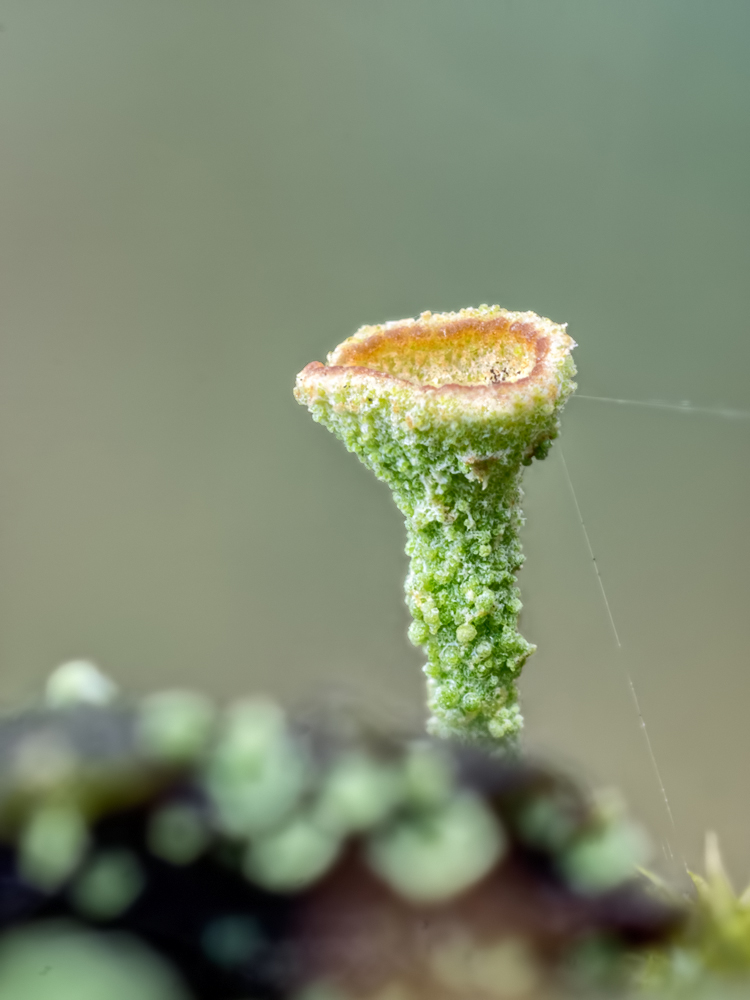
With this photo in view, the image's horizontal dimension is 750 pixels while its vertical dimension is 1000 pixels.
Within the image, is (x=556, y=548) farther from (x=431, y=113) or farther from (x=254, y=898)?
(x=254, y=898)

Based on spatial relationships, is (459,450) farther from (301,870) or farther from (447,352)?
(301,870)

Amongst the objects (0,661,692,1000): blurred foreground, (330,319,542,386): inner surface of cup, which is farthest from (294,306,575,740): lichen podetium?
(0,661,692,1000): blurred foreground

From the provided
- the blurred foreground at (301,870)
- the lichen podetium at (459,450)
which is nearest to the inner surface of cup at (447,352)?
the lichen podetium at (459,450)

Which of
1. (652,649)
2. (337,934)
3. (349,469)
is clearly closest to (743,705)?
(652,649)

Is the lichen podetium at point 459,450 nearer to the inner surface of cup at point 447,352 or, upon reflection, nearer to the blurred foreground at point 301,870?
the inner surface of cup at point 447,352

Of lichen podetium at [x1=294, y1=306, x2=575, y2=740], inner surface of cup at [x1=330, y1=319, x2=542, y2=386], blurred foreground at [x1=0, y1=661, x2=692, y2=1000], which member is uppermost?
inner surface of cup at [x1=330, y1=319, x2=542, y2=386]

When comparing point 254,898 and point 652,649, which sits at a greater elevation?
point 652,649

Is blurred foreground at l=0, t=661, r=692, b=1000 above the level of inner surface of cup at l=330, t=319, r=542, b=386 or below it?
below

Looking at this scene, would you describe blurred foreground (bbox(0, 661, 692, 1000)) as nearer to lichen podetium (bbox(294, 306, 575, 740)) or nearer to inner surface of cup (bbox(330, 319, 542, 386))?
lichen podetium (bbox(294, 306, 575, 740))
